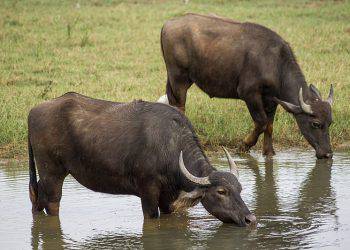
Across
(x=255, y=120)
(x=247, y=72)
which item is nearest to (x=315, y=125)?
(x=255, y=120)

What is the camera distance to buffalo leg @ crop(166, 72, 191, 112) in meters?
11.2

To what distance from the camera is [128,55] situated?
1623cm

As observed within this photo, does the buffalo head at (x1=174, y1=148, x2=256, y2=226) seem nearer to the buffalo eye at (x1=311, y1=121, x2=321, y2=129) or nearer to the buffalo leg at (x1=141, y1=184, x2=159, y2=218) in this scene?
the buffalo leg at (x1=141, y1=184, x2=159, y2=218)

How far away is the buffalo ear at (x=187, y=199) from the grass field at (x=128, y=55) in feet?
11.8

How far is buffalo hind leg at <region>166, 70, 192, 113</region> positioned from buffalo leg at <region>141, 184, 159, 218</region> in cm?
404

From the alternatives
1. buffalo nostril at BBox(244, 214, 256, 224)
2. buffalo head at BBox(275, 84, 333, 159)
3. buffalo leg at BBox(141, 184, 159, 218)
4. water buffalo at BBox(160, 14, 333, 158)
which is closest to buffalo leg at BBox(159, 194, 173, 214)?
buffalo leg at BBox(141, 184, 159, 218)

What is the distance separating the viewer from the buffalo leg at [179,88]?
11.2 m

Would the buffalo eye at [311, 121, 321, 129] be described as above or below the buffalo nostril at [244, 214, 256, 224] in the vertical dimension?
above

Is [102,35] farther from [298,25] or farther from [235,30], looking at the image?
[235,30]

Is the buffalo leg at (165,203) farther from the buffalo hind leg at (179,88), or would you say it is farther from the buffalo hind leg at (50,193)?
the buffalo hind leg at (179,88)

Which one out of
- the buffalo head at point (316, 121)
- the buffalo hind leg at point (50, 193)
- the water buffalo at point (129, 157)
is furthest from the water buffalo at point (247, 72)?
the buffalo hind leg at point (50, 193)

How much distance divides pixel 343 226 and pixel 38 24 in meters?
12.6

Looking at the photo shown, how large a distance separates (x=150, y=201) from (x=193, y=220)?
51 centimetres

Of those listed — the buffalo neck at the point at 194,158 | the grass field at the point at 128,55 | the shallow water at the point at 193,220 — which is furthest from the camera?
the grass field at the point at 128,55
